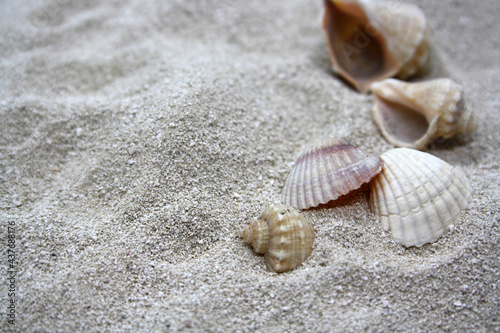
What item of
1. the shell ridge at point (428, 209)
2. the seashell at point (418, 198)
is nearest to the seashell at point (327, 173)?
the seashell at point (418, 198)

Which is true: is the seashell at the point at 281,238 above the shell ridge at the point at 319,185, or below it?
below

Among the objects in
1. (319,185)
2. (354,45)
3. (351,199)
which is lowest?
(351,199)

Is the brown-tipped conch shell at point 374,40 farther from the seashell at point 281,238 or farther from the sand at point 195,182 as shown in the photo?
the seashell at point 281,238

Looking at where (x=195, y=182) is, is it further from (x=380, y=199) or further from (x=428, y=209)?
(x=428, y=209)

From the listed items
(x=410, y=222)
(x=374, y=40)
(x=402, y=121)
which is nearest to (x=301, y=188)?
(x=410, y=222)

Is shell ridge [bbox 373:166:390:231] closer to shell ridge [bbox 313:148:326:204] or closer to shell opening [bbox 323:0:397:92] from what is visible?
shell ridge [bbox 313:148:326:204]

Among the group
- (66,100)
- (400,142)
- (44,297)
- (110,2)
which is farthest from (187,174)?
→ (110,2)
